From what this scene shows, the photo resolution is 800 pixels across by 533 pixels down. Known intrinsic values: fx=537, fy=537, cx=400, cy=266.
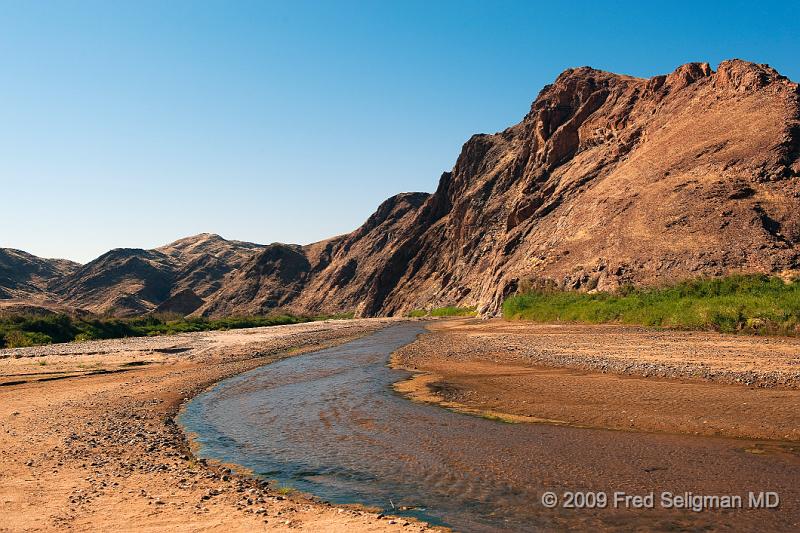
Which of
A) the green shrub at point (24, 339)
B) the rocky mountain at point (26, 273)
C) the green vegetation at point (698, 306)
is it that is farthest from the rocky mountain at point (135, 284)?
the green vegetation at point (698, 306)

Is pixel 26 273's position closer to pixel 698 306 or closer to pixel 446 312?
pixel 446 312

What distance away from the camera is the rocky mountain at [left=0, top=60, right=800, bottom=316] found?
4066cm

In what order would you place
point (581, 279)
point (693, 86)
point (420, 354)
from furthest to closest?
1. point (693, 86)
2. point (581, 279)
3. point (420, 354)

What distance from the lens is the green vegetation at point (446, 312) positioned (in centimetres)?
7517

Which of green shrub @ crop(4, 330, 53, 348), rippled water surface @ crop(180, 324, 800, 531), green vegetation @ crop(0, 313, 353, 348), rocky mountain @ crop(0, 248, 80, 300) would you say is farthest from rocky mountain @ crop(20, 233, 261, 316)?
rippled water surface @ crop(180, 324, 800, 531)

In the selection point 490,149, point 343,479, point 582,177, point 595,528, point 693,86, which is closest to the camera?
point 595,528

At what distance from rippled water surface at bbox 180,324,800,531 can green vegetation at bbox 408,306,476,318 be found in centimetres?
5857

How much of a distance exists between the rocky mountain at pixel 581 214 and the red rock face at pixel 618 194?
6.6 inches

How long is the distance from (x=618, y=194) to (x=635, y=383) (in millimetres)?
41048

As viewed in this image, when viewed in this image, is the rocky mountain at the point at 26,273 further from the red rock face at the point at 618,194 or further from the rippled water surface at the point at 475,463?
the rippled water surface at the point at 475,463

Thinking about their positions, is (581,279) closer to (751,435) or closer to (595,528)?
(751,435)

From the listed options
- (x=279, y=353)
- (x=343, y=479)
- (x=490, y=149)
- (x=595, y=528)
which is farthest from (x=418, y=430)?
(x=490, y=149)

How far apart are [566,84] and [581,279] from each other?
5309 cm

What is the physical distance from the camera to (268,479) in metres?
10.0
